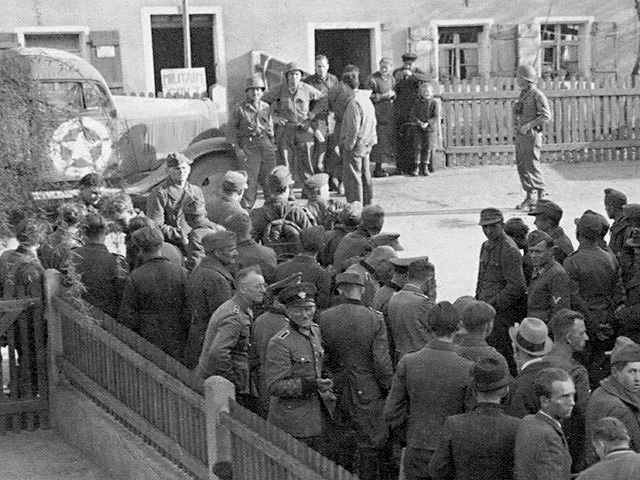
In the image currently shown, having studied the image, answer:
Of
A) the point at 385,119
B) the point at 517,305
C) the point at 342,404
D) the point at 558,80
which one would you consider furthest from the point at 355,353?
the point at 558,80

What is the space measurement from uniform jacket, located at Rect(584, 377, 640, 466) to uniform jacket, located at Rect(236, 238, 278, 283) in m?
3.63

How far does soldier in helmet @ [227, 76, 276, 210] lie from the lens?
1677cm

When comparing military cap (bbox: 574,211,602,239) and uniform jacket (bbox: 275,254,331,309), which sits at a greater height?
military cap (bbox: 574,211,602,239)

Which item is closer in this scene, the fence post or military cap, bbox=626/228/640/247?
the fence post

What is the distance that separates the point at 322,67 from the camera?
1853cm

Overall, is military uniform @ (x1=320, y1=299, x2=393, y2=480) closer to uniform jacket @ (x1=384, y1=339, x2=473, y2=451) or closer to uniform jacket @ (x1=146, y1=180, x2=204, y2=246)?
uniform jacket @ (x1=384, y1=339, x2=473, y2=451)

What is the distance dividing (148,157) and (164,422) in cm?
969

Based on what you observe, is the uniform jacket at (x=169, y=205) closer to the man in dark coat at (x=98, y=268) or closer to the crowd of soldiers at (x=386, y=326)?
the crowd of soldiers at (x=386, y=326)

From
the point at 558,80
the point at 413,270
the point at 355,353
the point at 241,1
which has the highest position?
the point at 241,1

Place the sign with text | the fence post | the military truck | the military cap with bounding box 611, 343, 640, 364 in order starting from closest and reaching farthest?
the military cap with bounding box 611, 343, 640, 364 < the fence post < the military truck < the sign with text

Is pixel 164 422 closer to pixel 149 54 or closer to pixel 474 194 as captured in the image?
pixel 474 194

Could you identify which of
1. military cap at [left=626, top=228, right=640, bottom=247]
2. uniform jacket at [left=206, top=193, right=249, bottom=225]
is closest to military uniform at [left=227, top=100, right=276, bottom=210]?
uniform jacket at [left=206, top=193, right=249, bottom=225]

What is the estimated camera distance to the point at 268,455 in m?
6.41

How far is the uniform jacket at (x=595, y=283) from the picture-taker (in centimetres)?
920
